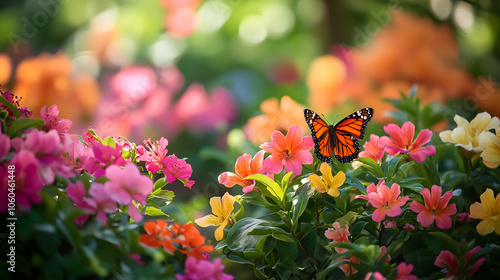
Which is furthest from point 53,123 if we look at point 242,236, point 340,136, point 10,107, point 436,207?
point 436,207

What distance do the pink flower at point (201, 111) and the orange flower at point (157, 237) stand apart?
1300 millimetres

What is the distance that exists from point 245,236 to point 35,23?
241cm

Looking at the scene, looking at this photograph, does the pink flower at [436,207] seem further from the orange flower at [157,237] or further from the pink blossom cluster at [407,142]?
the orange flower at [157,237]

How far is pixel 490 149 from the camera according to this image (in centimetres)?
72

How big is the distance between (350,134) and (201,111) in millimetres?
1214

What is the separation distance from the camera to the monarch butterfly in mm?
718

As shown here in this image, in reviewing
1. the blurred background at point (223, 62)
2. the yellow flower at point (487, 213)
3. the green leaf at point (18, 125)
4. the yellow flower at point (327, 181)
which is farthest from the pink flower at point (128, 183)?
the blurred background at point (223, 62)

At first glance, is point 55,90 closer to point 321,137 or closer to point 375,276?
point 321,137

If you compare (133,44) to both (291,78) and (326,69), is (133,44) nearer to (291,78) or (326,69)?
(291,78)

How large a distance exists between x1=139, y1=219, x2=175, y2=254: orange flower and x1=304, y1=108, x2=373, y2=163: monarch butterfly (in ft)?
0.84

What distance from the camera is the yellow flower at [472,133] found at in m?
0.76

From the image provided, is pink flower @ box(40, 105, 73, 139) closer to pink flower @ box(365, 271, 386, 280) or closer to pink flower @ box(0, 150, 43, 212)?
pink flower @ box(0, 150, 43, 212)

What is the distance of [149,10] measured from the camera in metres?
2.73

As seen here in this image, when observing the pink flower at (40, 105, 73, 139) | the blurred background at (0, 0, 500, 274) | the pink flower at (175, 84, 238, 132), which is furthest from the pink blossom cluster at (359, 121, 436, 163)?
the pink flower at (175, 84, 238, 132)
